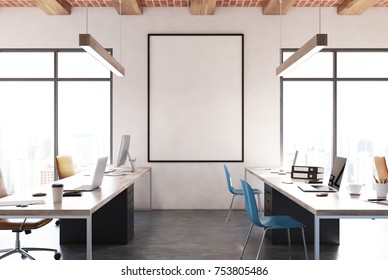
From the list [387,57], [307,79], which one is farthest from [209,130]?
[387,57]

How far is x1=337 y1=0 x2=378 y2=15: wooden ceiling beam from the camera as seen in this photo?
235 inches

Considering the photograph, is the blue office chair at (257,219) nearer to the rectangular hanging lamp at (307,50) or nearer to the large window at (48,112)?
the rectangular hanging lamp at (307,50)

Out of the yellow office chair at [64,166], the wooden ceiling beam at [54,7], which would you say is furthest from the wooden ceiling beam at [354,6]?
the yellow office chair at [64,166]

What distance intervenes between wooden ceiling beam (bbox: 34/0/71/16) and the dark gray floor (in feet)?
11.2

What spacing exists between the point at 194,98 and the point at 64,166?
2532 millimetres

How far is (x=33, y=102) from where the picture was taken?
669 centimetres

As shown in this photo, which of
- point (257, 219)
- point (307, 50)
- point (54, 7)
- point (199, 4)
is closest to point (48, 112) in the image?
point (54, 7)

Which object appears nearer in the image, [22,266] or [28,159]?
[22,266]

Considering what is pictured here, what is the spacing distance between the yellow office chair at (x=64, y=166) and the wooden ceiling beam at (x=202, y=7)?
310 centimetres

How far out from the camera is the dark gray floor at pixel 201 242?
12.9ft

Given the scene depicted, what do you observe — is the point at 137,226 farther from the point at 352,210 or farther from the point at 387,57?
the point at 387,57

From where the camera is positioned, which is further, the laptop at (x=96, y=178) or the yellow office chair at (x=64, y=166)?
the yellow office chair at (x=64, y=166)

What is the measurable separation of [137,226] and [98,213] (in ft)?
3.59

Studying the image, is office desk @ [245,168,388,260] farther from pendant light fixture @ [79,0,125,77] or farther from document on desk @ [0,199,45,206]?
pendant light fixture @ [79,0,125,77]
